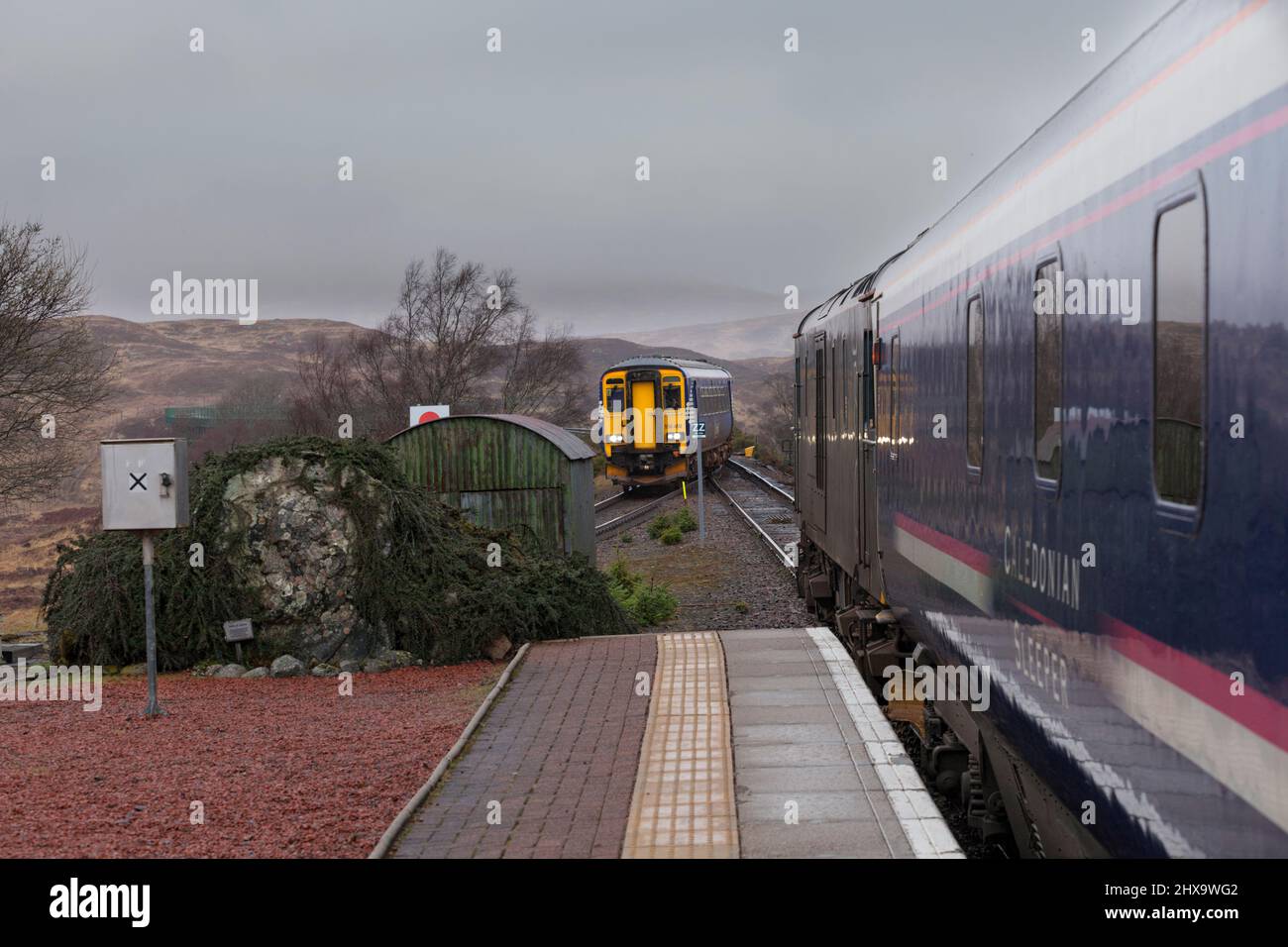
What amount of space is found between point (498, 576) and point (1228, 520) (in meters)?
11.3

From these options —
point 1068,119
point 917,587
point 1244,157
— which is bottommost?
point 917,587

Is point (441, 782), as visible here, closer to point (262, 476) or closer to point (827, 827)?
point (827, 827)

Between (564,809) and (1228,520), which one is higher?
(1228,520)

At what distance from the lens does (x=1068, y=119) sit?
5.05 metres

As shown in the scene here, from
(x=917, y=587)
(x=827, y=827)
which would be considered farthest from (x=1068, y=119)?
(x=917, y=587)

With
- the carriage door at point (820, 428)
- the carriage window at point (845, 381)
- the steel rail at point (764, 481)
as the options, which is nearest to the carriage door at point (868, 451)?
the carriage window at point (845, 381)

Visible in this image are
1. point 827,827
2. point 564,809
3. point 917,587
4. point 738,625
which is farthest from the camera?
point 738,625

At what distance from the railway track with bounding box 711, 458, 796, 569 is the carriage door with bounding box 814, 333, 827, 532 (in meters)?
6.20

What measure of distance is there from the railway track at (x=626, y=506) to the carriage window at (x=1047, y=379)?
24.0 meters

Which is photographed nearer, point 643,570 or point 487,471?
point 487,471

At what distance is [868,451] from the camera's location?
11406 mm

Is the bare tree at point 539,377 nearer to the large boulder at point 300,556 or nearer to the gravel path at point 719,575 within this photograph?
the gravel path at point 719,575

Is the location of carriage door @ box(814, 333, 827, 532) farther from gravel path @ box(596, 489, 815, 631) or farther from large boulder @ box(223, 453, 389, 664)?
large boulder @ box(223, 453, 389, 664)

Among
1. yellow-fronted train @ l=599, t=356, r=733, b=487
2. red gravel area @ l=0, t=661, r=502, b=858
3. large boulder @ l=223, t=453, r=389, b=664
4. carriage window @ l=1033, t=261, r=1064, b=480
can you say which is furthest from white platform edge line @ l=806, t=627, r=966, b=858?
yellow-fronted train @ l=599, t=356, r=733, b=487
